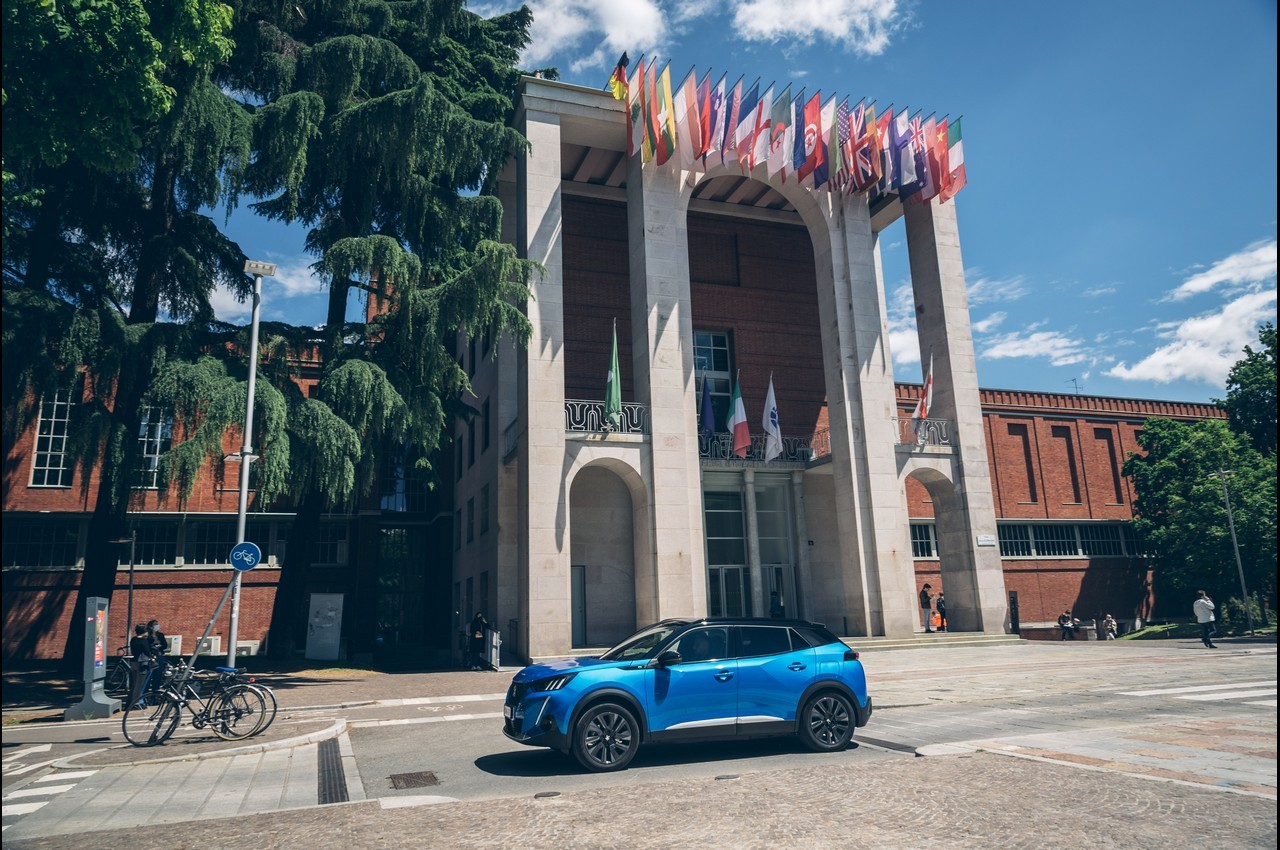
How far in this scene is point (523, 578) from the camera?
24.9 meters

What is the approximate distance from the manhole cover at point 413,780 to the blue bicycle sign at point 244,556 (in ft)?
21.8

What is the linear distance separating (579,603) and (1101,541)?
1142 inches

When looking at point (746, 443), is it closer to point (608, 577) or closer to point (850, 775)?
point (608, 577)

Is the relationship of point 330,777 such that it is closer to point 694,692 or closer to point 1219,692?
point 694,692

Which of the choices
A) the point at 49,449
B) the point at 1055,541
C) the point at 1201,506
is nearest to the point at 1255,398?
the point at 1201,506

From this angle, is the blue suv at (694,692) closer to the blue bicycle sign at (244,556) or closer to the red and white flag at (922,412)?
the blue bicycle sign at (244,556)

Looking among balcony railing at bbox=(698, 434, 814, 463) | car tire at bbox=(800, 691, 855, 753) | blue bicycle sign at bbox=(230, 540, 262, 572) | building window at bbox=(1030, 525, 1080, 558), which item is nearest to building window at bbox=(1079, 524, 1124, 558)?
building window at bbox=(1030, 525, 1080, 558)

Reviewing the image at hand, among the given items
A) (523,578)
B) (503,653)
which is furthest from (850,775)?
(503,653)

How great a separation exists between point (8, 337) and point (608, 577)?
18.0 metres

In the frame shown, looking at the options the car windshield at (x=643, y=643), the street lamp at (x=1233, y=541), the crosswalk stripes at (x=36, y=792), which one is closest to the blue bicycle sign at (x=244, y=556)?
the crosswalk stripes at (x=36, y=792)

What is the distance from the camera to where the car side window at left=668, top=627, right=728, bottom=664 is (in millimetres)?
10188

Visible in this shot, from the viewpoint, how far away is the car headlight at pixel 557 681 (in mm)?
9570

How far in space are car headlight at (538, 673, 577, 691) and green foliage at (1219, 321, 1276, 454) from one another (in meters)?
37.8

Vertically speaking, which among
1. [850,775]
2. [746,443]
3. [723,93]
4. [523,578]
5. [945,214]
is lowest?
[850,775]
